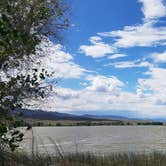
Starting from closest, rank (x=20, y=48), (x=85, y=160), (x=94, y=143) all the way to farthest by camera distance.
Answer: (x=20, y=48) → (x=85, y=160) → (x=94, y=143)

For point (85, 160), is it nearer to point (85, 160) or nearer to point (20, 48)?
point (85, 160)

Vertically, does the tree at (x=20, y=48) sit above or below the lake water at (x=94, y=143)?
above

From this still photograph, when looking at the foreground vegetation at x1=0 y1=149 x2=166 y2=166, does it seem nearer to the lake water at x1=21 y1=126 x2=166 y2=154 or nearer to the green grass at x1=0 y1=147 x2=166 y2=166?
the green grass at x1=0 y1=147 x2=166 y2=166

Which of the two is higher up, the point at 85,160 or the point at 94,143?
the point at 85,160

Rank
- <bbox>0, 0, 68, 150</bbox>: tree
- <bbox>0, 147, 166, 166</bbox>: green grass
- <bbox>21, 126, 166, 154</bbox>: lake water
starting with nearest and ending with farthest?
<bbox>0, 0, 68, 150</bbox>: tree → <bbox>0, 147, 166, 166</bbox>: green grass → <bbox>21, 126, 166, 154</bbox>: lake water

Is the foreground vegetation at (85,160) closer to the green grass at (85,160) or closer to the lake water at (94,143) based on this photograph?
the green grass at (85,160)

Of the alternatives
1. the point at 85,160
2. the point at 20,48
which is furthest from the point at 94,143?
the point at 20,48

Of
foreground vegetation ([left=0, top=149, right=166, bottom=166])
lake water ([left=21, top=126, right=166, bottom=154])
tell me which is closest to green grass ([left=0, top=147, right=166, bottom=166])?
foreground vegetation ([left=0, top=149, right=166, bottom=166])

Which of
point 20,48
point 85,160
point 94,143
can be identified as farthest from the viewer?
point 94,143

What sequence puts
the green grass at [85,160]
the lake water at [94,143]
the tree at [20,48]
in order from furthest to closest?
the lake water at [94,143], the green grass at [85,160], the tree at [20,48]

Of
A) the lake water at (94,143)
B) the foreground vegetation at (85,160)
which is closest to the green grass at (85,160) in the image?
the foreground vegetation at (85,160)

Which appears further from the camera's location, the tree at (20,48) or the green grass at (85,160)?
the green grass at (85,160)

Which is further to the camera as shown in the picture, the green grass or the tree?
the green grass

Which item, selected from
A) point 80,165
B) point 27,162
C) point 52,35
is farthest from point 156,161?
point 52,35
